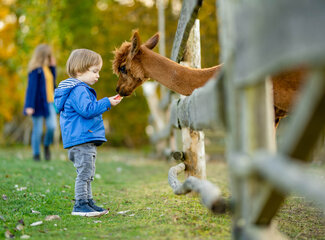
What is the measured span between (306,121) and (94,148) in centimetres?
251

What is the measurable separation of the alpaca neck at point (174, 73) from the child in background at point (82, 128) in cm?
51

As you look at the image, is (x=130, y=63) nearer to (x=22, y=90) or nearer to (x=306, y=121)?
(x=306, y=121)

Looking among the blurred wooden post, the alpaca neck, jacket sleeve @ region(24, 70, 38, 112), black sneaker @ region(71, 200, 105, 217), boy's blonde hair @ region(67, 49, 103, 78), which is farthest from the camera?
jacket sleeve @ region(24, 70, 38, 112)

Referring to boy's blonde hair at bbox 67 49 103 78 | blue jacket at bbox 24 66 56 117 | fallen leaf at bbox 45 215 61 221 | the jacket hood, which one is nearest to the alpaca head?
boy's blonde hair at bbox 67 49 103 78

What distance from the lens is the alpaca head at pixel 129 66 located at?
408cm

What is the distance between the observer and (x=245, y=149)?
192 centimetres

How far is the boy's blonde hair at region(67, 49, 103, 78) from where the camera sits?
12.6 ft

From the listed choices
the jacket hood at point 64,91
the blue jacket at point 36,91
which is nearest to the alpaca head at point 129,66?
the jacket hood at point 64,91

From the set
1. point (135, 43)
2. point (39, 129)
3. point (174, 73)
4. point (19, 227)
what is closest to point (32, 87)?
point (39, 129)

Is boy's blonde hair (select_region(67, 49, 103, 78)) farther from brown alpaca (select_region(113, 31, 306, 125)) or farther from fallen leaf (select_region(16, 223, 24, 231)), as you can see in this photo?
fallen leaf (select_region(16, 223, 24, 231))

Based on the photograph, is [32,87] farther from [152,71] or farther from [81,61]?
[152,71]

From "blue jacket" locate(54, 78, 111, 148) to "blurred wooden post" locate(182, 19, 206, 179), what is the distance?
103cm

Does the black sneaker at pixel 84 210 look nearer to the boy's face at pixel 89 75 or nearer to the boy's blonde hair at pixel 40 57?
the boy's face at pixel 89 75

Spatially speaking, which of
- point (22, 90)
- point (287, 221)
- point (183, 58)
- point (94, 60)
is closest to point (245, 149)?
point (287, 221)
